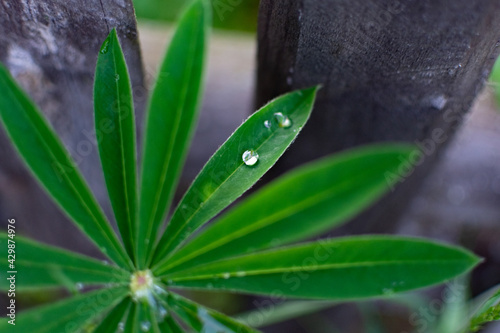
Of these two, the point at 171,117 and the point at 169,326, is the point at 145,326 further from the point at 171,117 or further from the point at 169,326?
the point at 171,117

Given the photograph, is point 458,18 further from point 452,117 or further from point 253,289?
point 253,289

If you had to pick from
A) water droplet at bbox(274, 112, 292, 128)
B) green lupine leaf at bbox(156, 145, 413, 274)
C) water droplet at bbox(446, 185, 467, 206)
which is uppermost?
water droplet at bbox(446, 185, 467, 206)

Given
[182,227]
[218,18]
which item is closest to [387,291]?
[182,227]

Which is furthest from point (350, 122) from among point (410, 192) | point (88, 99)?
point (88, 99)

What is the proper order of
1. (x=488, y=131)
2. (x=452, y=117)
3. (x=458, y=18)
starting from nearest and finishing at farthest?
(x=458, y=18) → (x=452, y=117) → (x=488, y=131)

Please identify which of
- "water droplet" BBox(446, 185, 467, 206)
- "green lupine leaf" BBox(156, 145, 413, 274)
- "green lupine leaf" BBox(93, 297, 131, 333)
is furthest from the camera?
"water droplet" BBox(446, 185, 467, 206)

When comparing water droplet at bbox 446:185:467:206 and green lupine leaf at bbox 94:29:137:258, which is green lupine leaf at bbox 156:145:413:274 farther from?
water droplet at bbox 446:185:467:206

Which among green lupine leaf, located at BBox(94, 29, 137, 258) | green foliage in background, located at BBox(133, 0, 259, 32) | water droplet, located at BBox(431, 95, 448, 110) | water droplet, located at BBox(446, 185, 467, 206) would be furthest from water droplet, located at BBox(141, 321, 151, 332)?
green foliage in background, located at BBox(133, 0, 259, 32)

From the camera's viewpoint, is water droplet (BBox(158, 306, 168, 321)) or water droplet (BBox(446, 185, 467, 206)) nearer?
water droplet (BBox(158, 306, 168, 321))
